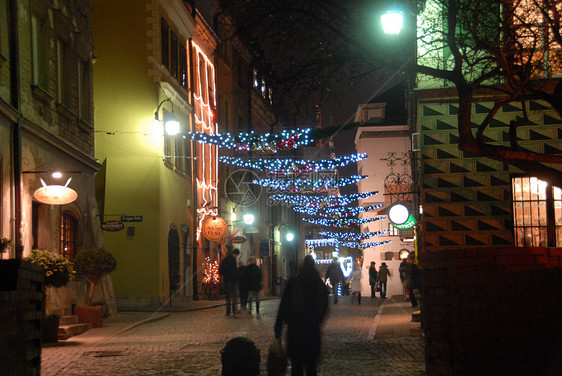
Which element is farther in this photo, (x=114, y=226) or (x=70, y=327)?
(x=114, y=226)

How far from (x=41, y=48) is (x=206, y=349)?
31.4 ft

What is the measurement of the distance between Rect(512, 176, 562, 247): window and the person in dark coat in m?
12.1

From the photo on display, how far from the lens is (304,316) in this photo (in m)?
9.06

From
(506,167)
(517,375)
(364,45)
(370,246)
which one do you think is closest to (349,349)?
(364,45)

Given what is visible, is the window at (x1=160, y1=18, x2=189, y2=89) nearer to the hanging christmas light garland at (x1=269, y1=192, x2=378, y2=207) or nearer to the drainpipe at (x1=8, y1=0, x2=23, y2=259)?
the hanging christmas light garland at (x1=269, y1=192, x2=378, y2=207)

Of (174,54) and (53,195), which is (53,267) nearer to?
(53,195)

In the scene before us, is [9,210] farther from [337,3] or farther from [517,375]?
[517,375]

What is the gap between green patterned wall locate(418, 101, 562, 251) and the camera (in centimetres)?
2036

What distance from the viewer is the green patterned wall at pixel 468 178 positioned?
66.8ft

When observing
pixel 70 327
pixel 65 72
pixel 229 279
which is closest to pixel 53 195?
pixel 70 327

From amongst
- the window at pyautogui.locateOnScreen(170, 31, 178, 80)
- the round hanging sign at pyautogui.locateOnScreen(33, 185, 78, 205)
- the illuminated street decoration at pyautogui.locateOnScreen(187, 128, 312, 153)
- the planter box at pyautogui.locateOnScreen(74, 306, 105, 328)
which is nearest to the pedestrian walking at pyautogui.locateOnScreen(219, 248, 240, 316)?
the planter box at pyautogui.locateOnScreen(74, 306, 105, 328)

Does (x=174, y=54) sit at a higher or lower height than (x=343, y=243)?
higher

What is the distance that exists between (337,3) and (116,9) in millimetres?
18369

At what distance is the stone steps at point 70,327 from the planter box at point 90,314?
24cm
